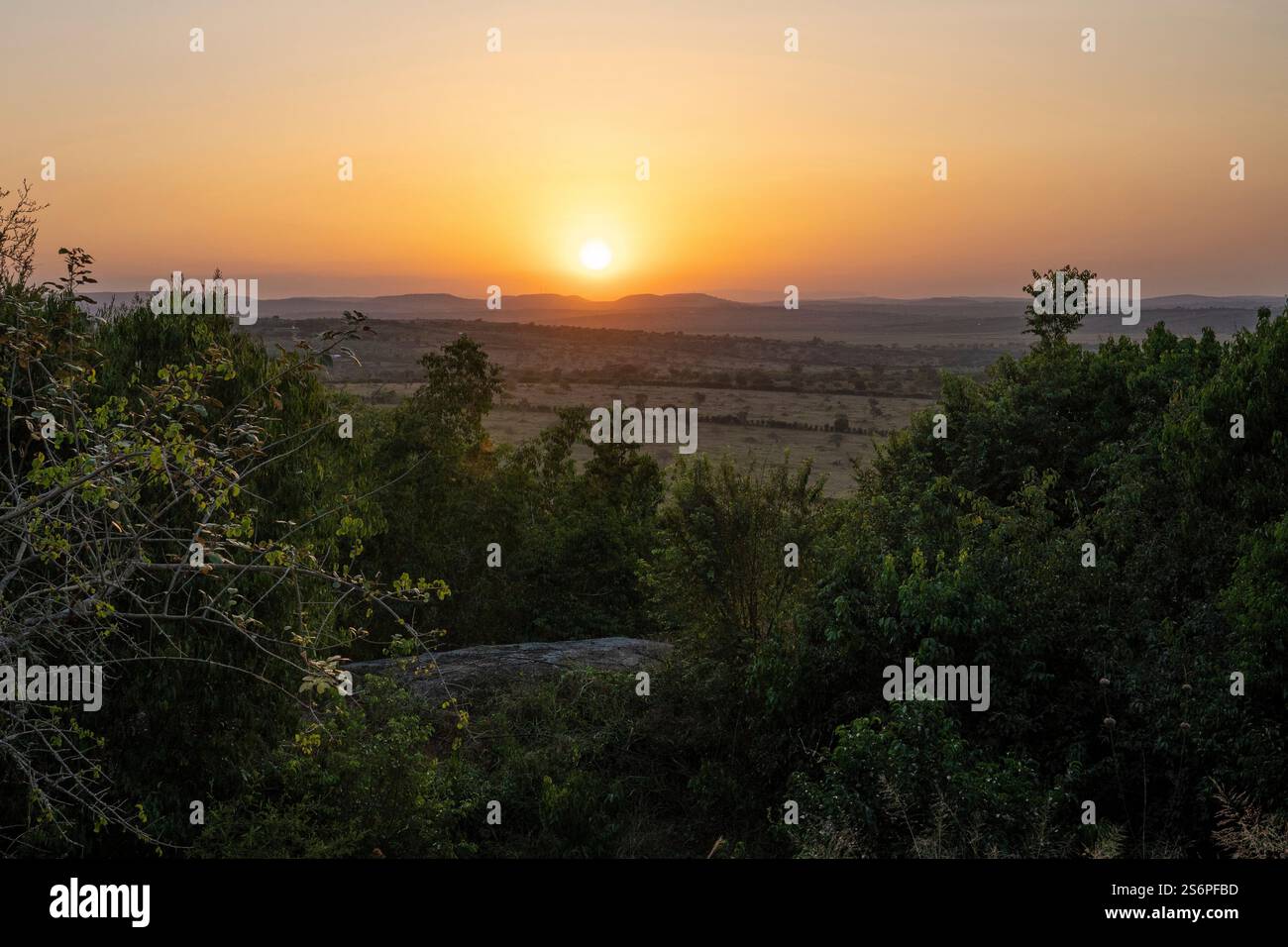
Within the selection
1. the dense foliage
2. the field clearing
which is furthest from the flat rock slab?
the field clearing

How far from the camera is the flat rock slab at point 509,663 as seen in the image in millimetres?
21031

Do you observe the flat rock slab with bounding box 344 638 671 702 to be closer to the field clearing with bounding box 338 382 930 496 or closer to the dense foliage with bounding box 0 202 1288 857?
the dense foliage with bounding box 0 202 1288 857

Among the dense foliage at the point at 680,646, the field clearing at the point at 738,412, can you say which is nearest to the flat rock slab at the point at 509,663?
the dense foliage at the point at 680,646

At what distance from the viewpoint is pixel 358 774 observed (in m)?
15.0

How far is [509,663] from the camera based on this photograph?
75.2 ft

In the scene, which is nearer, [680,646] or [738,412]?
[680,646]

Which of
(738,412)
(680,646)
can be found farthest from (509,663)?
(738,412)

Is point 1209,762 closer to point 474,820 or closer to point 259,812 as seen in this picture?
point 474,820

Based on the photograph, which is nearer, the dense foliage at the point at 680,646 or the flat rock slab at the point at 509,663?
the dense foliage at the point at 680,646

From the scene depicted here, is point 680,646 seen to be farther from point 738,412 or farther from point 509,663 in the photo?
point 738,412

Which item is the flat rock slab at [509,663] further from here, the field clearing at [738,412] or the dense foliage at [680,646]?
the field clearing at [738,412]

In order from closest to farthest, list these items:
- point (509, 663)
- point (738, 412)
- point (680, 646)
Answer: point (680, 646) → point (509, 663) → point (738, 412)

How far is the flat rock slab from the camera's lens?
21031 mm

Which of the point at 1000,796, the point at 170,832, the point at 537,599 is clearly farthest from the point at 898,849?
the point at 537,599
